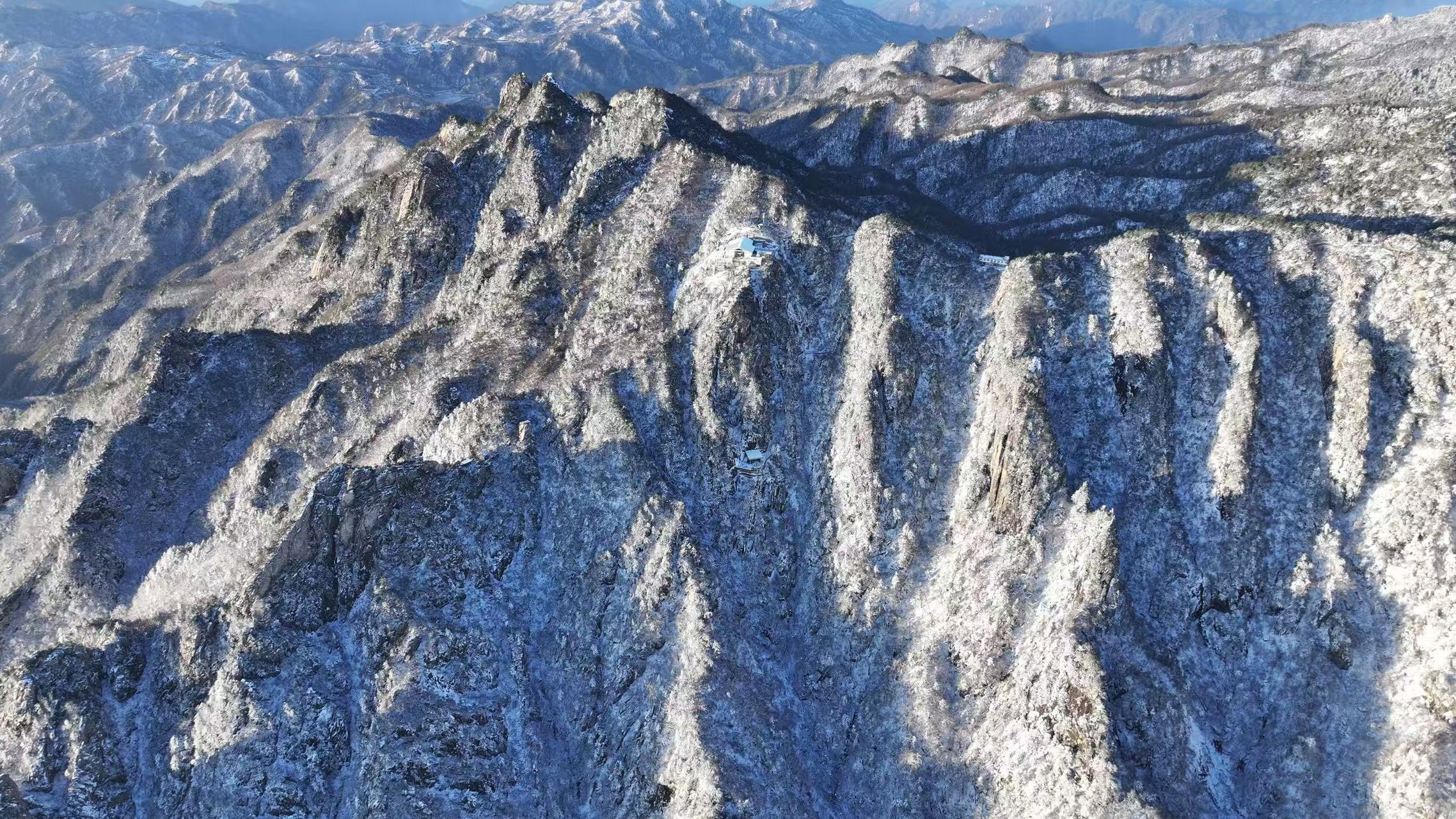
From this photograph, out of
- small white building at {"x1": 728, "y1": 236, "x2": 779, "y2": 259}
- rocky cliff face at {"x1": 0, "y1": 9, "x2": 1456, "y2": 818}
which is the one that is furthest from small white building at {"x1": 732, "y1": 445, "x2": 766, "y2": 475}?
small white building at {"x1": 728, "y1": 236, "x2": 779, "y2": 259}

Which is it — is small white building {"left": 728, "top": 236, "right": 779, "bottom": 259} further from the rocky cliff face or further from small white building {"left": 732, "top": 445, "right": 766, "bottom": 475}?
small white building {"left": 732, "top": 445, "right": 766, "bottom": 475}

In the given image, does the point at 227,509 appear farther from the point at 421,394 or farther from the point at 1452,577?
the point at 1452,577

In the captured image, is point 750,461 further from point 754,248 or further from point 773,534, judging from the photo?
point 754,248

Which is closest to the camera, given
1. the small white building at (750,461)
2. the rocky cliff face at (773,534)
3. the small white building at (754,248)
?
the rocky cliff face at (773,534)

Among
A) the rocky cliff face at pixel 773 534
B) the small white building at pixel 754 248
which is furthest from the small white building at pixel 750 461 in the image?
the small white building at pixel 754 248

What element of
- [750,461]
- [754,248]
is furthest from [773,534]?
[754,248]

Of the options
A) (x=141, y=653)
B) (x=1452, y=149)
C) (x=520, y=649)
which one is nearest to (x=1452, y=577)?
(x=1452, y=149)

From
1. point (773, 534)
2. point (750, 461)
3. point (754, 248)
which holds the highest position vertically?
point (754, 248)

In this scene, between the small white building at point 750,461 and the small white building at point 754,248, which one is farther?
the small white building at point 754,248

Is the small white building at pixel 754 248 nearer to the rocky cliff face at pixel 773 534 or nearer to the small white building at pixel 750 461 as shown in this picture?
the rocky cliff face at pixel 773 534
